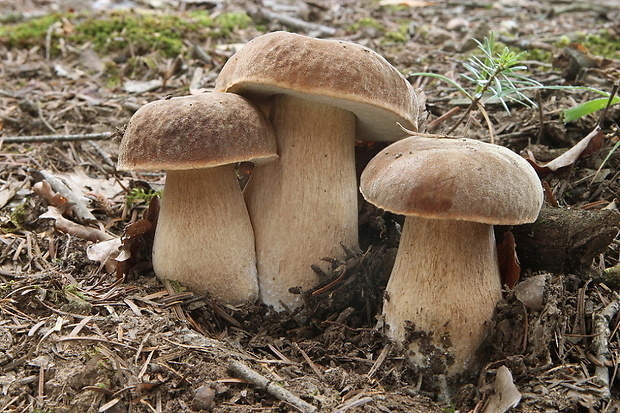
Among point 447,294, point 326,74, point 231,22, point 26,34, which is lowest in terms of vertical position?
point 447,294

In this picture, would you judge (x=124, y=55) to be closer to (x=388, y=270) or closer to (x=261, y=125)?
(x=261, y=125)

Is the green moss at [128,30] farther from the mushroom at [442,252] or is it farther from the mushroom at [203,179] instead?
the mushroom at [442,252]

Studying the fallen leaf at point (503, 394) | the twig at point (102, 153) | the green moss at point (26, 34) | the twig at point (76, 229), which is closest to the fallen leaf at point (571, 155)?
the fallen leaf at point (503, 394)

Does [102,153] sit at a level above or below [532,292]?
below

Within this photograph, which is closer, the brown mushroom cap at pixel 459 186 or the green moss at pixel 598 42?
the brown mushroom cap at pixel 459 186

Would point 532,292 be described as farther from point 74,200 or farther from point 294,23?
point 294,23

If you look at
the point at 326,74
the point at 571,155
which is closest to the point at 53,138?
the point at 326,74
